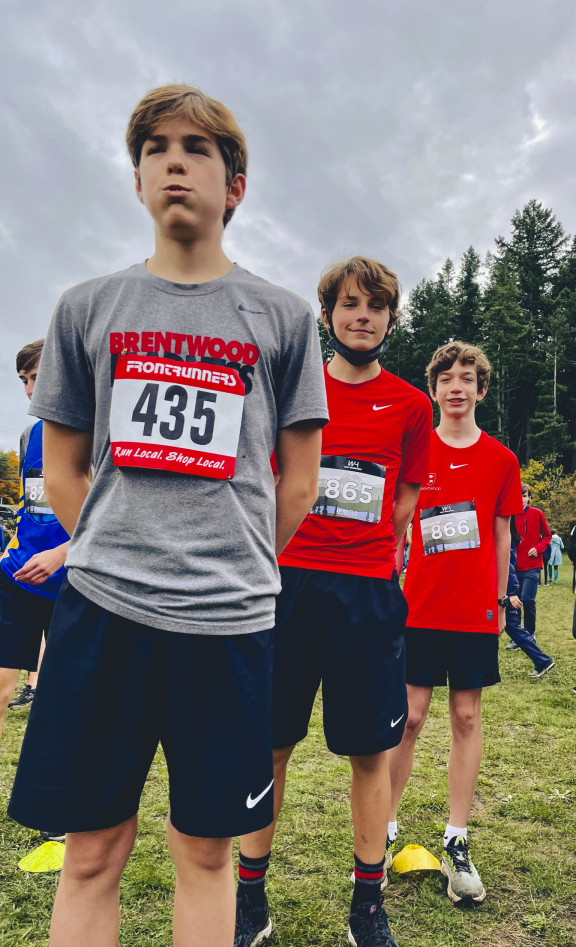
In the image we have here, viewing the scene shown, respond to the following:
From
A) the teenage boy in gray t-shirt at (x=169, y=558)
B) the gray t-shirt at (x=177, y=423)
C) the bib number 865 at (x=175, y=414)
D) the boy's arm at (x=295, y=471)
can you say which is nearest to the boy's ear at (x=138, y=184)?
the teenage boy in gray t-shirt at (x=169, y=558)

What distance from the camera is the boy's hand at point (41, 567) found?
2.86 metres

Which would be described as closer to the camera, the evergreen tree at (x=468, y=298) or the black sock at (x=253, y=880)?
the black sock at (x=253, y=880)

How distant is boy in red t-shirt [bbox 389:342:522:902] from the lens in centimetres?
284

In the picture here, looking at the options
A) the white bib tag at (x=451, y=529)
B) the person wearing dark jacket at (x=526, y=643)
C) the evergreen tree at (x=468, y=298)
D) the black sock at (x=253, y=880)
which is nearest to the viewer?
the black sock at (x=253, y=880)

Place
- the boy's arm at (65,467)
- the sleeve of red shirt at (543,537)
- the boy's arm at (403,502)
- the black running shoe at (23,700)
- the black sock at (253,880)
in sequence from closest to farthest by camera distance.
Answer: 1. the boy's arm at (65,467)
2. the black sock at (253,880)
3. the boy's arm at (403,502)
4. the black running shoe at (23,700)
5. the sleeve of red shirt at (543,537)

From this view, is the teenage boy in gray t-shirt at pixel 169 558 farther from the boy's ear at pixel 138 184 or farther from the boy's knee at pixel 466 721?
the boy's knee at pixel 466 721

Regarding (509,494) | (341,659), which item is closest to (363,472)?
(341,659)

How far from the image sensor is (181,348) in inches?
55.3

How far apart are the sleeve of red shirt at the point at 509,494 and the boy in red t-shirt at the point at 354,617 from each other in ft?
2.75

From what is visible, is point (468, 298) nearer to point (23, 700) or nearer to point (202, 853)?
point (23, 700)

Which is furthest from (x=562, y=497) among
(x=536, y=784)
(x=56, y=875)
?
(x=56, y=875)

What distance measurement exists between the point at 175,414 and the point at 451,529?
1.95 metres

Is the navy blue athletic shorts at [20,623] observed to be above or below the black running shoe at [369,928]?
above

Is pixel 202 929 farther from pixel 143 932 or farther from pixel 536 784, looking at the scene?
pixel 536 784
